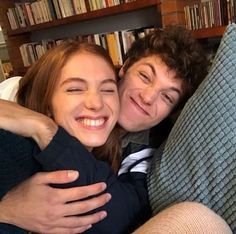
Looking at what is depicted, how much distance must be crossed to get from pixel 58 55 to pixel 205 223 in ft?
2.02

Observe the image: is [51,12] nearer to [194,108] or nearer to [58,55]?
[58,55]

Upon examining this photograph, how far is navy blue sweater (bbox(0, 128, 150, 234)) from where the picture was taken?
0.71 meters

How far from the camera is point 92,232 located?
83cm

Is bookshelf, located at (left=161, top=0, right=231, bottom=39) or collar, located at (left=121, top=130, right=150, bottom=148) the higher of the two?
bookshelf, located at (left=161, top=0, right=231, bottom=39)

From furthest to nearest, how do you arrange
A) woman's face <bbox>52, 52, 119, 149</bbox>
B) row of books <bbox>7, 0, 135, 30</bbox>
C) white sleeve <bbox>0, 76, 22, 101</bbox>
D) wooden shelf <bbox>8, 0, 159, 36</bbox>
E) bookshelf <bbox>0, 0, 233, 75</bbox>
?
row of books <bbox>7, 0, 135, 30</bbox> → wooden shelf <bbox>8, 0, 159, 36</bbox> → bookshelf <bbox>0, 0, 233, 75</bbox> → white sleeve <bbox>0, 76, 22, 101</bbox> → woman's face <bbox>52, 52, 119, 149</bbox>

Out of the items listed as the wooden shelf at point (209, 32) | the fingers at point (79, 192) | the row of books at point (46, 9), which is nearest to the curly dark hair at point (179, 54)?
the fingers at point (79, 192)

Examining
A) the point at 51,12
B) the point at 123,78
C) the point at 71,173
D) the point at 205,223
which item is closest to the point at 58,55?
the point at 123,78

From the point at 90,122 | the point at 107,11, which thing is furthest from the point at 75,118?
the point at 107,11

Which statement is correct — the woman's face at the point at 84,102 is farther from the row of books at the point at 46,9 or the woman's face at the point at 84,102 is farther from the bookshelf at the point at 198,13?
the row of books at the point at 46,9

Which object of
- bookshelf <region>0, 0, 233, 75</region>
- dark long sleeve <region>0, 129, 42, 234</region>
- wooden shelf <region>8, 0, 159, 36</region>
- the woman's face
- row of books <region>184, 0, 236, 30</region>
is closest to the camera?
dark long sleeve <region>0, 129, 42, 234</region>

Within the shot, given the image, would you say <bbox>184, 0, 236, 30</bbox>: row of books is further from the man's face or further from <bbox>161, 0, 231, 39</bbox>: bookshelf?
the man's face

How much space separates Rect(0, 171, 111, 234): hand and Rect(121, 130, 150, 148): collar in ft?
1.08

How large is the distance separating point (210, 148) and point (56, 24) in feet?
8.54

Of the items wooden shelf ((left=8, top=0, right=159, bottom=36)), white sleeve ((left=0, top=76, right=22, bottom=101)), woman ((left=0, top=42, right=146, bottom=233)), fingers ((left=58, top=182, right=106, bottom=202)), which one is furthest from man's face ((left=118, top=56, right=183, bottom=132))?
wooden shelf ((left=8, top=0, right=159, bottom=36))
